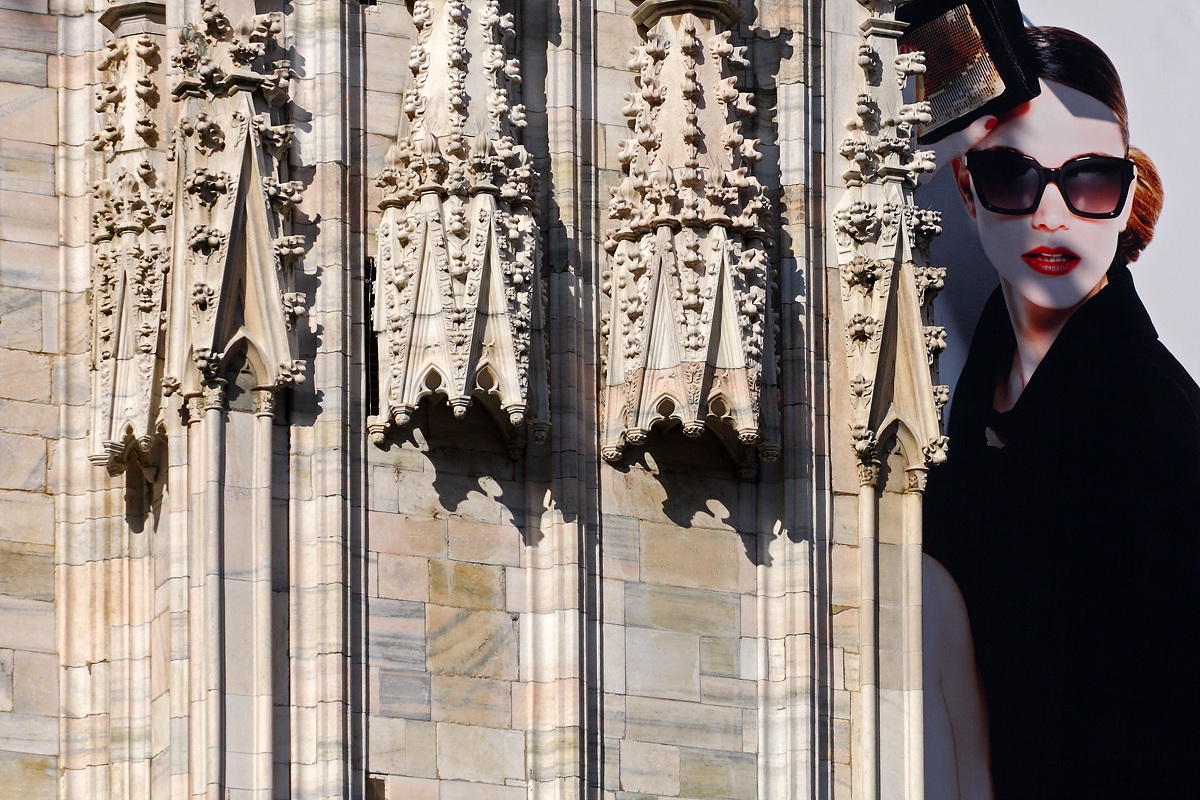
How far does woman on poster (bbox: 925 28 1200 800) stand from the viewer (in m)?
29.5

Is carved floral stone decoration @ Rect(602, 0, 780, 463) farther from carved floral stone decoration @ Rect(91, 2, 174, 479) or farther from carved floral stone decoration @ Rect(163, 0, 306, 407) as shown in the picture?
carved floral stone decoration @ Rect(91, 2, 174, 479)

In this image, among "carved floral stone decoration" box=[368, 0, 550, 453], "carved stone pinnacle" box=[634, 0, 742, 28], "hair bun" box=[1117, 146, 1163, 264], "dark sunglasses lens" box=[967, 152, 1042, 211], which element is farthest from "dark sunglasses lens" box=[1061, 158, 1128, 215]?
"carved floral stone decoration" box=[368, 0, 550, 453]

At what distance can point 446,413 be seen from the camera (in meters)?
21.7

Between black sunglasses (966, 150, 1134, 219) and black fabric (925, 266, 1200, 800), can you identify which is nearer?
black fabric (925, 266, 1200, 800)

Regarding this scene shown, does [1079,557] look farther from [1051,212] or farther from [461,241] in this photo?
[461,241]

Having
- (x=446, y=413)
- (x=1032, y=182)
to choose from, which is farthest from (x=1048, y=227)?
(x=446, y=413)

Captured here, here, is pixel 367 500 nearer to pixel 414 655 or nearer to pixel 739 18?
pixel 414 655

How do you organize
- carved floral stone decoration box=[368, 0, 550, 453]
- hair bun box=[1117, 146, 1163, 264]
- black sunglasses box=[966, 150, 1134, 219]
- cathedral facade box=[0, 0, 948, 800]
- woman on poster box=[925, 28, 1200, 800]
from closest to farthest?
cathedral facade box=[0, 0, 948, 800] < carved floral stone decoration box=[368, 0, 550, 453] < woman on poster box=[925, 28, 1200, 800] < black sunglasses box=[966, 150, 1134, 219] < hair bun box=[1117, 146, 1163, 264]

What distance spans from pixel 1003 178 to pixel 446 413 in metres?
10.0

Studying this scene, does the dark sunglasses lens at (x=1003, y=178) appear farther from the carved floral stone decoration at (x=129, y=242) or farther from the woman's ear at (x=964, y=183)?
the carved floral stone decoration at (x=129, y=242)

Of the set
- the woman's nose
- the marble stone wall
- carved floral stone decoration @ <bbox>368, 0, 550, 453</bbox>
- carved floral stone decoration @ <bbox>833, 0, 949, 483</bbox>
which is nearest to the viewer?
carved floral stone decoration @ <bbox>368, 0, 550, 453</bbox>

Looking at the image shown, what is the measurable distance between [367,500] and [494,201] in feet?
5.82

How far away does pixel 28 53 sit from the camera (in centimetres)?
2248

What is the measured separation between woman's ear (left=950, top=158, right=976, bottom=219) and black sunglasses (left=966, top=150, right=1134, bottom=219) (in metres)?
0.04
